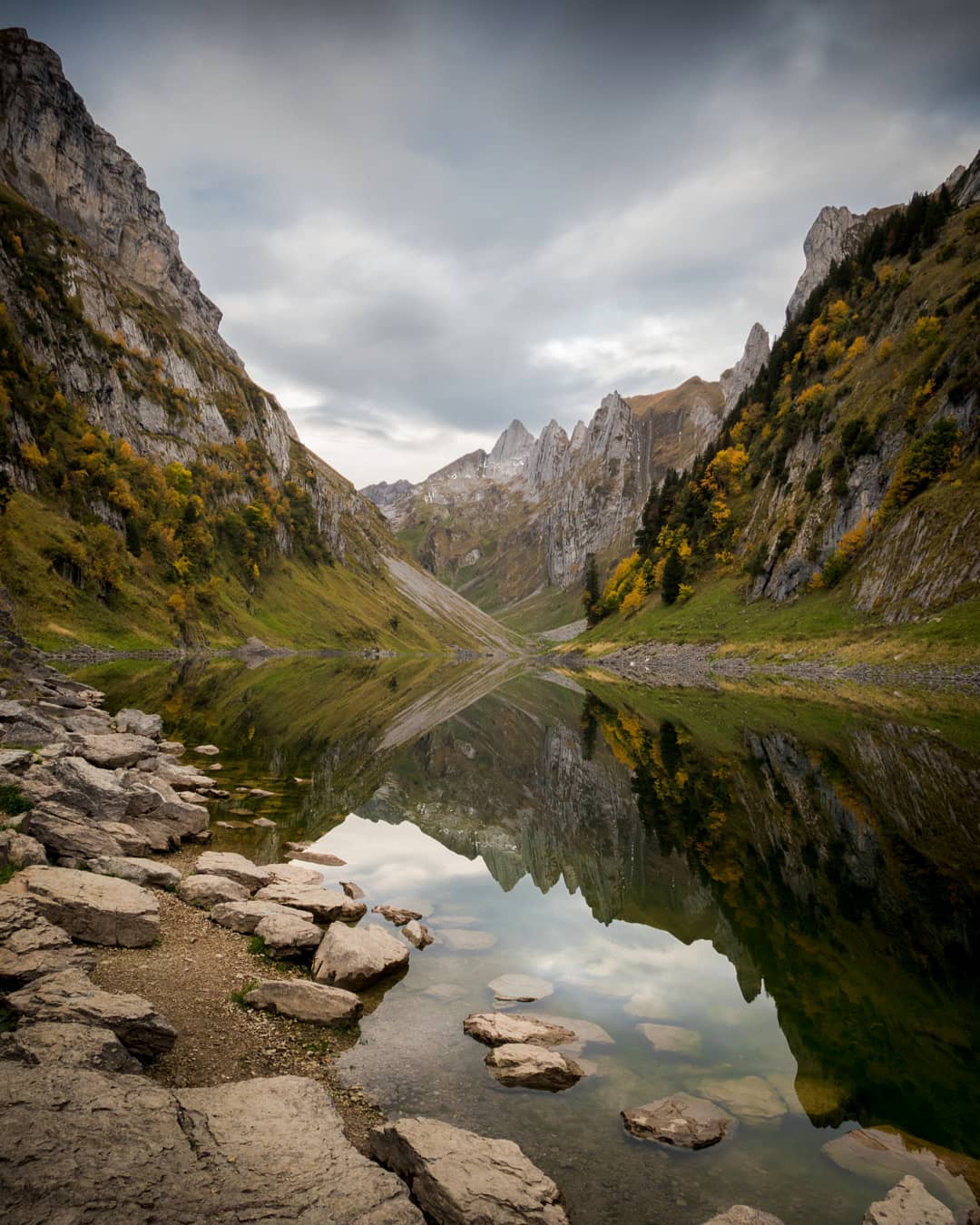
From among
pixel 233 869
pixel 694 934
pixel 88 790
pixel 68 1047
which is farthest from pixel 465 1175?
pixel 88 790

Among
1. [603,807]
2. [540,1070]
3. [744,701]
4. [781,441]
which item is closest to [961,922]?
[540,1070]

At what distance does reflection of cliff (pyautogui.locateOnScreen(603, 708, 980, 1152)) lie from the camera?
29.0ft

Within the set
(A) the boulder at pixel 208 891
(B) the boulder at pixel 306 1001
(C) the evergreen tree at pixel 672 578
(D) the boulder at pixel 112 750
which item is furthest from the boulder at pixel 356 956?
(C) the evergreen tree at pixel 672 578

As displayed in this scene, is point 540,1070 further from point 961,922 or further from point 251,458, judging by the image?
point 251,458

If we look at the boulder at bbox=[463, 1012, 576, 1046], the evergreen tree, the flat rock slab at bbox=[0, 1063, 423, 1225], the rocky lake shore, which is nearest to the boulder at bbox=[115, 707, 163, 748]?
the rocky lake shore

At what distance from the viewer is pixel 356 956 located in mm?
11867

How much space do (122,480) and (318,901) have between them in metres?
116

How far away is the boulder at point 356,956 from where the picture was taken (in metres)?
11.6

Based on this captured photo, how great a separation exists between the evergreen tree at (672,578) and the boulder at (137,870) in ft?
362

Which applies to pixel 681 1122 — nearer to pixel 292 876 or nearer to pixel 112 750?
pixel 292 876

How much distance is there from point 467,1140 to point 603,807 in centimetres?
1802

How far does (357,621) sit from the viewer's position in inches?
7190

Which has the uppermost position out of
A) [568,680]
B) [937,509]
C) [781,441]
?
[781,441]

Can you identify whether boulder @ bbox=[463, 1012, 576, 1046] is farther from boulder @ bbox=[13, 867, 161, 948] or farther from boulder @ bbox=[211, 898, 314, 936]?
boulder @ bbox=[13, 867, 161, 948]
